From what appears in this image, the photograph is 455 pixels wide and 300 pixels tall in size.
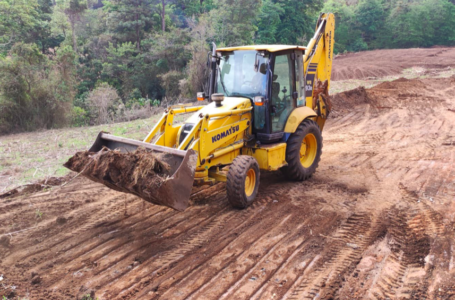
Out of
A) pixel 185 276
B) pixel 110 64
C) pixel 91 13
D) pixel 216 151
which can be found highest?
pixel 91 13

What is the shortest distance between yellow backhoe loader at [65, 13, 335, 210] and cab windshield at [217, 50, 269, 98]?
2 cm

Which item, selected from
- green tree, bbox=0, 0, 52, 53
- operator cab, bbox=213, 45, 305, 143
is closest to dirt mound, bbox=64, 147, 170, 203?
operator cab, bbox=213, 45, 305, 143

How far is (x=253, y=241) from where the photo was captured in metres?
4.92

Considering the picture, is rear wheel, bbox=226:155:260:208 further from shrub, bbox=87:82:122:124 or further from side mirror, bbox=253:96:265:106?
shrub, bbox=87:82:122:124

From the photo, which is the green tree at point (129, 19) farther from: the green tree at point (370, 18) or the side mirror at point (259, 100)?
the green tree at point (370, 18)

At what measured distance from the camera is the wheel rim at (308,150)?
7.25 metres

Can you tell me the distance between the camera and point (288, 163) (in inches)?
266

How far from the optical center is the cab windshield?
6152mm

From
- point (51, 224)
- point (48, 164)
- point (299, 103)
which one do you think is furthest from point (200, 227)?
point (48, 164)

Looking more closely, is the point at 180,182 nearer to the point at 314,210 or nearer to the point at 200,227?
the point at 200,227

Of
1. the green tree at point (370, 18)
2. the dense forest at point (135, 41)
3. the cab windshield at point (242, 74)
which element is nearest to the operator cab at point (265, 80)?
the cab windshield at point (242, 74)

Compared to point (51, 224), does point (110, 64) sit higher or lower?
higher

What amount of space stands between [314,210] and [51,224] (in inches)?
156

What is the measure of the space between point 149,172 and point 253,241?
1.66m
